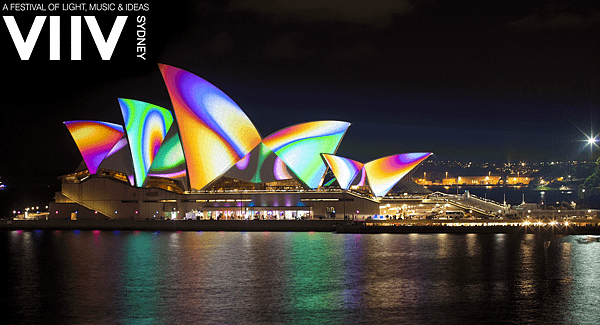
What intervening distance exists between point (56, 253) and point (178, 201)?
70.4 feet

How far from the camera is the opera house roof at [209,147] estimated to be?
2009 inches

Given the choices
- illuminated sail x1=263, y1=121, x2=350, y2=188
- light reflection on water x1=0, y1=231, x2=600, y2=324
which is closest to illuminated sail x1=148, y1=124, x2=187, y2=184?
illuminated sail x1=263, y1=121, x2=350, y2=188

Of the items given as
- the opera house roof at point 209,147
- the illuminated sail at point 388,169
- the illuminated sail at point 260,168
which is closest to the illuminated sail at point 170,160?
the opera house roof at point 209,147

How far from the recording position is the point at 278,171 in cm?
5759

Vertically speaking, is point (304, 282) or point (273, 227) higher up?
point (273, 227)

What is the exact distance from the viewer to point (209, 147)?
52812 millimetres

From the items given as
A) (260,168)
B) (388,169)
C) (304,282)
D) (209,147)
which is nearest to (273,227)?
(260,168)

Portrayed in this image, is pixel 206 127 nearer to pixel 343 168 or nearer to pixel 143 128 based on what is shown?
pixel 143 128

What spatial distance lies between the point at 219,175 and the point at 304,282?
29.2 metres

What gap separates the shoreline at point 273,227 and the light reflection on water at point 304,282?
22.7 feet

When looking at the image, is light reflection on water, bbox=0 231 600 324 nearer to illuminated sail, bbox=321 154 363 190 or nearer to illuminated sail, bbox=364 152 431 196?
illuminated sail, bbox=321 154 363 190

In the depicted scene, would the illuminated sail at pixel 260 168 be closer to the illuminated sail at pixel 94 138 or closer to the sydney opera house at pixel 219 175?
the sydney opera house at pixel 219 175

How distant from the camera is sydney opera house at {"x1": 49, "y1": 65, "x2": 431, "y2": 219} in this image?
54.5 meters

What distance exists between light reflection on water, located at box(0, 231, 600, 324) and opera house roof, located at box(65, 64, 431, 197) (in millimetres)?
12141
